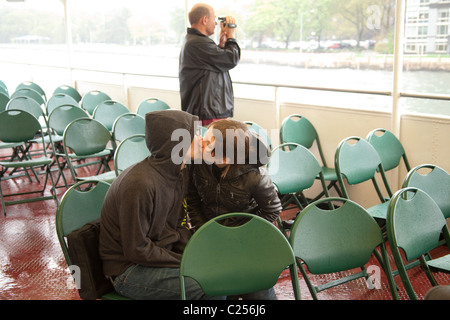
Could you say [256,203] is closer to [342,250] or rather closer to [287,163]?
[342,250]

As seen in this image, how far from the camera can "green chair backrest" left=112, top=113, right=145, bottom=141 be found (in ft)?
17.2

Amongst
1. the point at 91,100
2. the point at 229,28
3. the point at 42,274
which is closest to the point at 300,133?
the point at 229,28

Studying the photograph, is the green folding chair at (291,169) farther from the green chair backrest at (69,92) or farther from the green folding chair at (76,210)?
the green chair backrest at (69,92)

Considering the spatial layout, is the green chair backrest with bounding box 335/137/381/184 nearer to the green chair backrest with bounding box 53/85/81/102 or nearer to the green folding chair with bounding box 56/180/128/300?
the green folding chair with bounding box 56/180/128/300

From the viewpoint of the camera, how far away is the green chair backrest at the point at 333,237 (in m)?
2.46

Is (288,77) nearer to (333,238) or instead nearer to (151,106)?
(151,106)

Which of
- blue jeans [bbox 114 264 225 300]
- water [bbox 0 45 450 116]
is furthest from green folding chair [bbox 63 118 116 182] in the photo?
blue jeans [bbox 114 264 225 300]

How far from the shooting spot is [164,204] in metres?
2.46

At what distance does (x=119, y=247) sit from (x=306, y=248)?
2.93 feet

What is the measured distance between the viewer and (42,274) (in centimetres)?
387

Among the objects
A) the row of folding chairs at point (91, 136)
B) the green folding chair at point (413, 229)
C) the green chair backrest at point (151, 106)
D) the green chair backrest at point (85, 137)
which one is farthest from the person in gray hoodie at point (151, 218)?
the green chair backrest at point (151, 106)

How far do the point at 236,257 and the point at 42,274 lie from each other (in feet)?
7.21

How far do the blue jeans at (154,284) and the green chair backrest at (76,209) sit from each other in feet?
1.26
